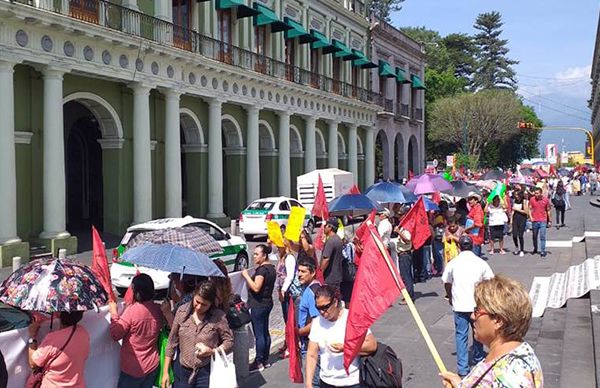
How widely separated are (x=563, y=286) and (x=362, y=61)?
30.7m

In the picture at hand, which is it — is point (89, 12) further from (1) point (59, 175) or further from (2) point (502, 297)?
(2) point (502, 297)

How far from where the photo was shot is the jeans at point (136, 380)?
578 centimetres

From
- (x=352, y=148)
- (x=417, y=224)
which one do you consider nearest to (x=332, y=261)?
(x=417, y=224)

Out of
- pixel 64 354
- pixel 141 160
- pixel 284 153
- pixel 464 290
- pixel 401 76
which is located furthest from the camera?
pixel 401 76

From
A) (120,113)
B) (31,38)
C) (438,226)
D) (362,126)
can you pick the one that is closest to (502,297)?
(438,226)

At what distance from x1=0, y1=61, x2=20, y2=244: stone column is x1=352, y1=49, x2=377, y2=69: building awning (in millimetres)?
25739

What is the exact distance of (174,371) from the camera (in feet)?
18.4

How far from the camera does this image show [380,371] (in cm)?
486

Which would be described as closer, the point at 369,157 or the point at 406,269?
the point at 406,269

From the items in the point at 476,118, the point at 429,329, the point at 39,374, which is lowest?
the point at 429,329

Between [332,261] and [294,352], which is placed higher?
[332,261]

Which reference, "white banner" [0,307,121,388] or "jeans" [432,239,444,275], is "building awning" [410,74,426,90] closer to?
"jeans" [432,239,444,275]

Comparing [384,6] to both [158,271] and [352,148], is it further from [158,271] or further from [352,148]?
[158,271]

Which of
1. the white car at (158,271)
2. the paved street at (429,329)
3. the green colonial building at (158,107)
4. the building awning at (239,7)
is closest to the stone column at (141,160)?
the green colonial building at (158,107)
